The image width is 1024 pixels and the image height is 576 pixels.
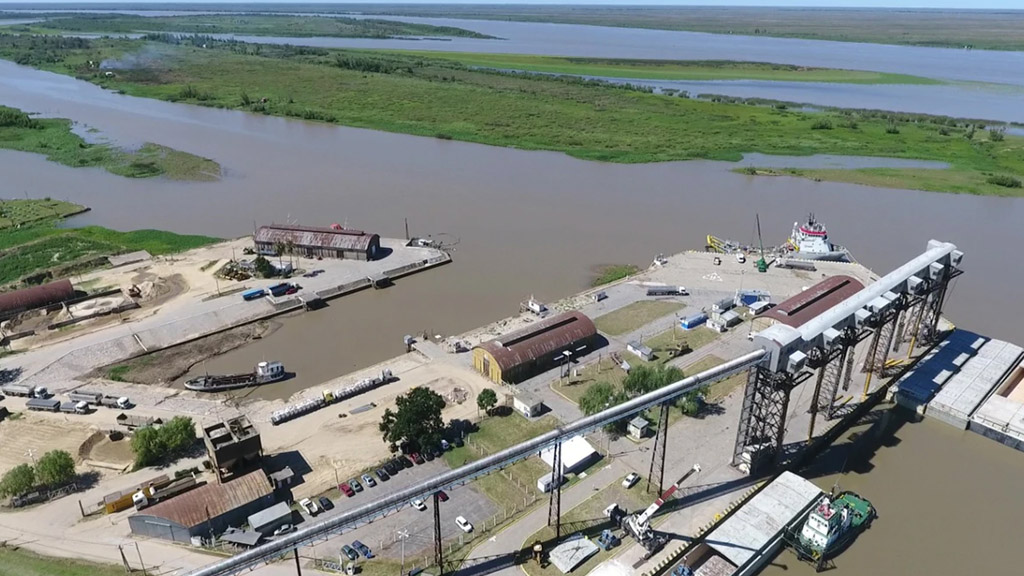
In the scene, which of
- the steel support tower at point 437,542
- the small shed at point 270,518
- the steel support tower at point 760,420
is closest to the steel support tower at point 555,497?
the steel support tower at point 437,542

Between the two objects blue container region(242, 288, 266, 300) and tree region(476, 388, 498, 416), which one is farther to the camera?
blue container region(242, 288, 266, 300)

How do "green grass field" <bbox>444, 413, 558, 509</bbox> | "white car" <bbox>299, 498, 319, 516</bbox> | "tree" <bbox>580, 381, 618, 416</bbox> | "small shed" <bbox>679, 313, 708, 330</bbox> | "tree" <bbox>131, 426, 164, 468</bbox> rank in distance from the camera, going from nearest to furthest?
"white car" <bbox>299, 498, 319, 516</bbox>
"green grass field" <bbox>444, 413, 558, 509</bbox>
"tree" <bbox>131, 426, 164, 468</bbox>
"tree" <bbox>580, 381, 618, 416</bbox>
"small shed" <bbox>679, 313, 708, 330</bbox>

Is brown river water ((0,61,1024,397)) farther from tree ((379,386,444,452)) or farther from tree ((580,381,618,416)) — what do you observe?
tree ((580,381,618,416))

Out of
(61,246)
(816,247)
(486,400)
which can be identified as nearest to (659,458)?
(486,400)

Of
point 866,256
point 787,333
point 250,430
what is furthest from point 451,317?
point 866,256

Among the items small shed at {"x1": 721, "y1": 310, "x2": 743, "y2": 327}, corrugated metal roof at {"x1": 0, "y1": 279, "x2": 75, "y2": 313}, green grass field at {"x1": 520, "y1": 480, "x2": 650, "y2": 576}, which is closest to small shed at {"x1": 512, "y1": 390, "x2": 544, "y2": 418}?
green grass field at {"x1": 520, "y1": 480, "x2": 650, "y2": 576}
